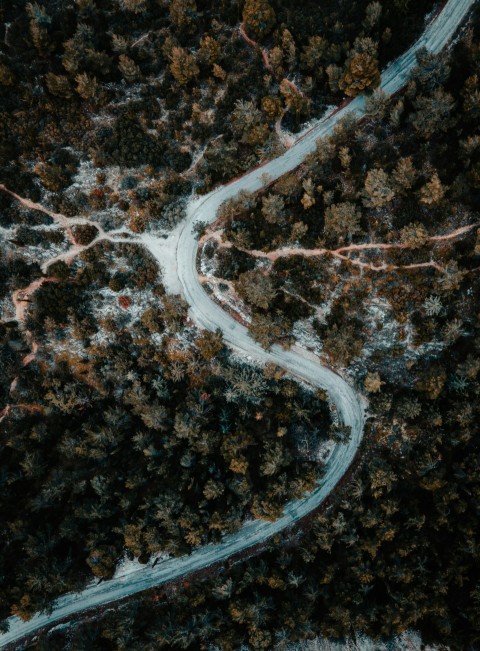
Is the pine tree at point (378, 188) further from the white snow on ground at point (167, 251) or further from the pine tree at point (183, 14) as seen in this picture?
the pine tree at point (183, 14)

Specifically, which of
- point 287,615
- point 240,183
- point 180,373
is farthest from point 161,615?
point 240,183

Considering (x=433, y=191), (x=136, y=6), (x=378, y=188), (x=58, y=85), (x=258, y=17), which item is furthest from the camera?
(x=136, y=6)

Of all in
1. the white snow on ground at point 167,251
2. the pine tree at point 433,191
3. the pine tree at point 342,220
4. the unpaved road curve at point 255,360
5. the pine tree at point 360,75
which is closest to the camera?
the pine tree at point 433,191

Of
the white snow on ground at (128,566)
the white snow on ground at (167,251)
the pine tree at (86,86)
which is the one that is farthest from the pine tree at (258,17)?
the white snow on ground at (128,566)

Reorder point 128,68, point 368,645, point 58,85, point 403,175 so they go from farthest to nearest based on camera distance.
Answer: point 128,68 < point 58,85 < point 403,175 < point 368,645

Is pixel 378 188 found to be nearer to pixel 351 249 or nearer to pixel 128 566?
pixel 351 249

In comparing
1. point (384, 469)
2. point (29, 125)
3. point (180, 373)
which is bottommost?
point (384, 469)

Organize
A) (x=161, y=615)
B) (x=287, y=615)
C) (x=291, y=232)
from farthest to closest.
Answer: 1. (x=291, y=232)
2. (x=161, y=615)
3. (x=287, y=615)

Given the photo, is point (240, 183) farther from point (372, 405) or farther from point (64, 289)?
point (372, 405)

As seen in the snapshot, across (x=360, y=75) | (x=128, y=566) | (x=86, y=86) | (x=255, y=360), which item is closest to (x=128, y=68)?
(x=86, y=86)
